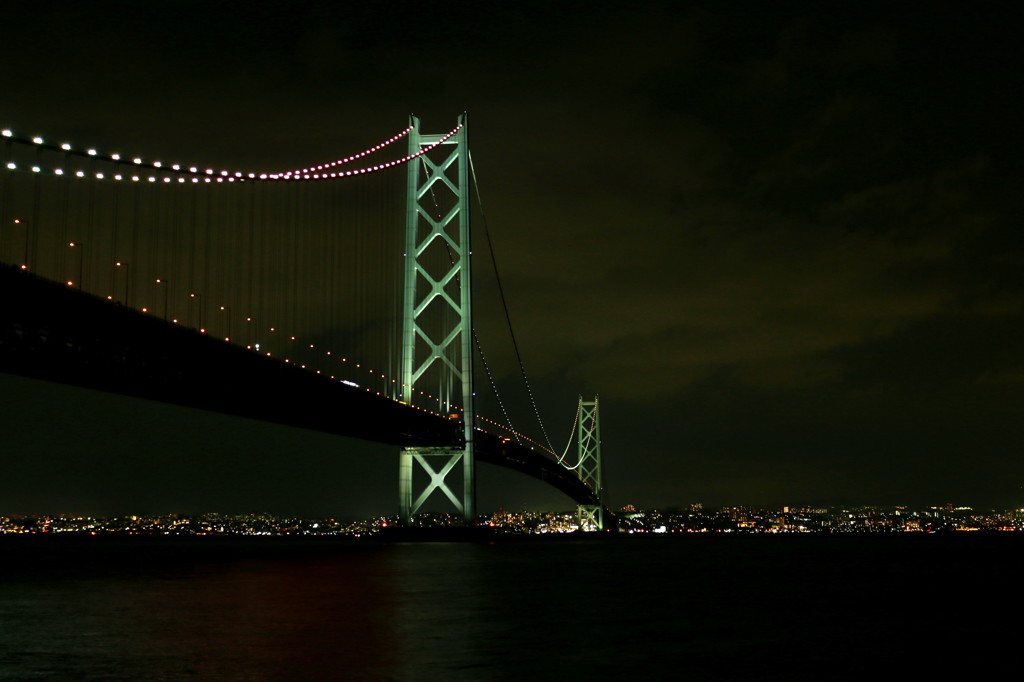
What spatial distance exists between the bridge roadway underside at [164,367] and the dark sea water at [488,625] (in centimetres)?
456

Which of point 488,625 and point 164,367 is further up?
point 164,367

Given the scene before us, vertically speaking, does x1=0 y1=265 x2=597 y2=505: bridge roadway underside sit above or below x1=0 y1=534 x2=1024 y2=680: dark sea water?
above

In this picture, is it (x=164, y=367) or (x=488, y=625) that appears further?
(x=164, y=367)

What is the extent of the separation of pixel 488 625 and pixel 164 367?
45.6 feet

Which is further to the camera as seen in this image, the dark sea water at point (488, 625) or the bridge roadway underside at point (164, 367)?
the bridge roadway underside at point (164, 367)

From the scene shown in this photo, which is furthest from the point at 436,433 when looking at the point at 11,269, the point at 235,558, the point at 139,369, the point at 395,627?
the point at 395,627

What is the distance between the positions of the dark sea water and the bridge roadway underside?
15.0ft

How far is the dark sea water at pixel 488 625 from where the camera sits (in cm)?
1233

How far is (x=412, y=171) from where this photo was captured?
157ft

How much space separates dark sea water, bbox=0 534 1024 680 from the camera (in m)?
12.3

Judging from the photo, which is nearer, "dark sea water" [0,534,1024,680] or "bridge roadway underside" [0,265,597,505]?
"dark sea water" [0,534,1024,680]

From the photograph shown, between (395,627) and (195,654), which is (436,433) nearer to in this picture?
(395,627)

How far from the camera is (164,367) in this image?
27.5 meters

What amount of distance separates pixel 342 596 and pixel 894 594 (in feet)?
41.7
